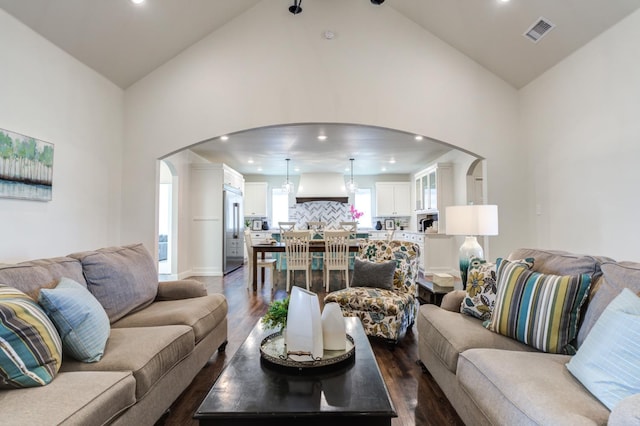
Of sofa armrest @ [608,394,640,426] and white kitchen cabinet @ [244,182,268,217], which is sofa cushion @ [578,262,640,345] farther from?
white kitchen cabinet @ [244,182,268,217]

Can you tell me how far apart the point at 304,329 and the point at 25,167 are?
2.83 metres

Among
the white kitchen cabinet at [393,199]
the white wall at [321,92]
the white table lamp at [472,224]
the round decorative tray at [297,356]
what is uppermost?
the white wall at [321,92]

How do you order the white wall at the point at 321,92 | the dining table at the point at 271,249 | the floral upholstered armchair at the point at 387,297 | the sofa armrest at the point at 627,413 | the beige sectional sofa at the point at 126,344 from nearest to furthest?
the sofa armrest at the point at 627,413 < the beige sectional sofa at the point at 126,344 < the floral upholstered armchair at the point at 387,297 < the white wall at the point at 321,92 < the dining table at the point at 271,249

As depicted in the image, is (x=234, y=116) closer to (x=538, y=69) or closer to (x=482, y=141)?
(x=482, y=141)

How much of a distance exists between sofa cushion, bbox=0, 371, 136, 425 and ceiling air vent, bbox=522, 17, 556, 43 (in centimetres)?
419

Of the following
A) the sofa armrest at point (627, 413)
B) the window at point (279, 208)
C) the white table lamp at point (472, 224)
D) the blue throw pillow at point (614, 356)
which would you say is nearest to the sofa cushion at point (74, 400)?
the sofa armrest at point (627, 413)

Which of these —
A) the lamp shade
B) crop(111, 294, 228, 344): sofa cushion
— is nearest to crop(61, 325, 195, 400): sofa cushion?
crop(111, 294, 228, 344): sofa cushion

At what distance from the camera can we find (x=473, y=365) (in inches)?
61.4

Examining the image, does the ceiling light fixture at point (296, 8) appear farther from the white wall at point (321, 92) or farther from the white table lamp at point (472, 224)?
the white table lamp at point (472, 224)

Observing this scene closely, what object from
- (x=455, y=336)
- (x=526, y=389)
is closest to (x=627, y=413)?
(x=526, y=389)

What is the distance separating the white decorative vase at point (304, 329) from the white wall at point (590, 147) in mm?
2762

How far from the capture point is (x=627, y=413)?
920mm

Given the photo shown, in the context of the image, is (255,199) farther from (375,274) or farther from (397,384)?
(397,384)

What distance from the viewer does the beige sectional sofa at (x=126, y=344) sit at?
1.20 metres
